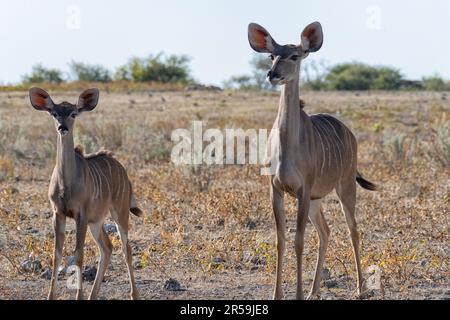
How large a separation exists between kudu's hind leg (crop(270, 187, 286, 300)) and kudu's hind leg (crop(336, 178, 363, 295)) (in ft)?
2.75

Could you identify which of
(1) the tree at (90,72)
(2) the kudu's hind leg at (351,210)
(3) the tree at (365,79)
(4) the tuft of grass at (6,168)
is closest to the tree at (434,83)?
(3) the tree at (365,79)

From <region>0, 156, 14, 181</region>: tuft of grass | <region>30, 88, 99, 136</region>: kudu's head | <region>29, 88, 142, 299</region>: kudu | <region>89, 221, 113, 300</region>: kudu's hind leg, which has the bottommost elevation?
<region>0, 156, 14, 181</region>: tuft of grass

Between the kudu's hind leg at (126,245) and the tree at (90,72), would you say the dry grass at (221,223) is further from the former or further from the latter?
the tree at (90,72)

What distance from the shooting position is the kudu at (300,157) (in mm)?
7406

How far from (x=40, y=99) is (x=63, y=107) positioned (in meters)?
0.24

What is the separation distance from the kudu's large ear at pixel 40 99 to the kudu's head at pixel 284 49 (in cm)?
175

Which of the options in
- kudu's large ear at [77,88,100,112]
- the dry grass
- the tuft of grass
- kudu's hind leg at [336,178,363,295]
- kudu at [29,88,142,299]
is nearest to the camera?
kudu at [29,88,142,299]

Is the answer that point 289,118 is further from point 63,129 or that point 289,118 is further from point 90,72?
point 90,72

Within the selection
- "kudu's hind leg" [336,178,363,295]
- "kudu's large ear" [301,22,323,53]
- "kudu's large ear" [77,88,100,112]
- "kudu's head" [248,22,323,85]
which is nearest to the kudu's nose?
"kudu's large ear" [77,88,100,112]

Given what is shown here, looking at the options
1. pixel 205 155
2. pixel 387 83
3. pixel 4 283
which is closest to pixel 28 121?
pixel 205 155

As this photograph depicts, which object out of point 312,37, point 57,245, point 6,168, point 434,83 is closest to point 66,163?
point 57,245

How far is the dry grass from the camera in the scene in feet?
26.7

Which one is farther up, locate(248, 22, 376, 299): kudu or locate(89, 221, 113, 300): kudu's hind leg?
locate(248, 22, 376, 299): kudu

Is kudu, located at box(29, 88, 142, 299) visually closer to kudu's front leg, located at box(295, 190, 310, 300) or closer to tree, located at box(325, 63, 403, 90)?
kudu's front leg, located at box(295, 190, 310, 300)
